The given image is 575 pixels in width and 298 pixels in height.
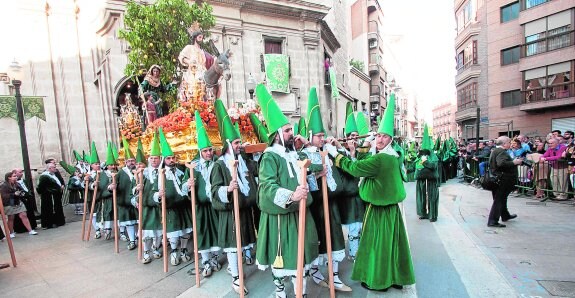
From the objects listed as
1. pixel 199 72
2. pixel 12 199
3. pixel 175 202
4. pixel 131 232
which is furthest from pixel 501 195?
pixel 12 199

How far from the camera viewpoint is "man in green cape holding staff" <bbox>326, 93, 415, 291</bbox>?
138 inches

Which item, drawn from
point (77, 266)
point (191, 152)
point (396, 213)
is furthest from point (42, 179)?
point (396, 213)

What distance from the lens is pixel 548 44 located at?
2034 cm

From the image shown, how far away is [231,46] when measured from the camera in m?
14.8

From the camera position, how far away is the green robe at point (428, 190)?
272 inches

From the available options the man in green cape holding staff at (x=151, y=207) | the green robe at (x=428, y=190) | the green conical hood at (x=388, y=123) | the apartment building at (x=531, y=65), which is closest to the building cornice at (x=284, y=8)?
the man in green cape holding staff at (x=151, y=207)

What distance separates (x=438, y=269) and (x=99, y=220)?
24.1 ft

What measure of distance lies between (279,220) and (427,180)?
17.5 feet

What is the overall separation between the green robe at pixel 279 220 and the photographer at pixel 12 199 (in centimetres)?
763

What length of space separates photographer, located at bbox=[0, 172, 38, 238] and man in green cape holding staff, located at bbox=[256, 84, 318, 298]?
763 cm

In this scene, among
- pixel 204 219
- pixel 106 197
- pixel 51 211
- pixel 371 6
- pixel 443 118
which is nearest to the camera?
pixel 204 219

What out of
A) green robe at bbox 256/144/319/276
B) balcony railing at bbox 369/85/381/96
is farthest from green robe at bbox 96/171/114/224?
balcony railing at bbox 369/85/381/96

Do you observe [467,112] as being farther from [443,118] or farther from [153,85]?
[443,118]

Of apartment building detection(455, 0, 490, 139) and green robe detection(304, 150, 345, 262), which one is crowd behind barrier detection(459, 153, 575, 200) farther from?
apartment building detection(455, 0, 490, 139)
